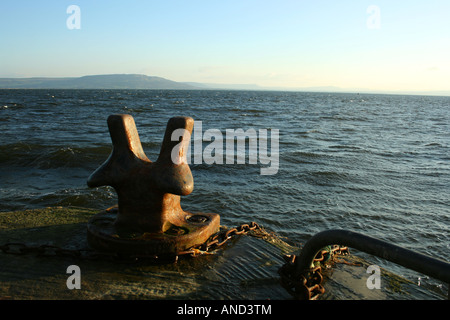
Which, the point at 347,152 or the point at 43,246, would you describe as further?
the point at 347,152

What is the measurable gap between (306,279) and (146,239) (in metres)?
1.21

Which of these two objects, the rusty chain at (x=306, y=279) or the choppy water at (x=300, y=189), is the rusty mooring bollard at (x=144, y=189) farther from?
the choppy water at (x=300, y=189)

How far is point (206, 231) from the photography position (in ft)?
9.87

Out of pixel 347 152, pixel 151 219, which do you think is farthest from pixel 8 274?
pixel 347 152

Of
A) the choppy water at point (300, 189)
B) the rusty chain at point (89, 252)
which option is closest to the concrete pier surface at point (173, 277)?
the rusty chain at point (89, 252)

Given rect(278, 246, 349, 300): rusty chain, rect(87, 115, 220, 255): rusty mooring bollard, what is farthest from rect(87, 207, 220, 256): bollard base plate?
rect(278, 246, 349, 300): rusty chain

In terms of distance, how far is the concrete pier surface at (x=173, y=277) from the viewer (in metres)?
2.33

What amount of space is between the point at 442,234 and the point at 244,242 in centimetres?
353

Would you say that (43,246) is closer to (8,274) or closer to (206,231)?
(8,274)

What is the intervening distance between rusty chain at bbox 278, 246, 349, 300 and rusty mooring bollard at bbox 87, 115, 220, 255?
768 mm

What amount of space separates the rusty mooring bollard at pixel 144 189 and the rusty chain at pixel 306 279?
2.52 ft

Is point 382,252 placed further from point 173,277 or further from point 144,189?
point 144,189

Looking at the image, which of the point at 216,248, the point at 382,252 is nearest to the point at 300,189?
the point at 216,248

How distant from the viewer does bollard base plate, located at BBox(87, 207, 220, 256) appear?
271cm
